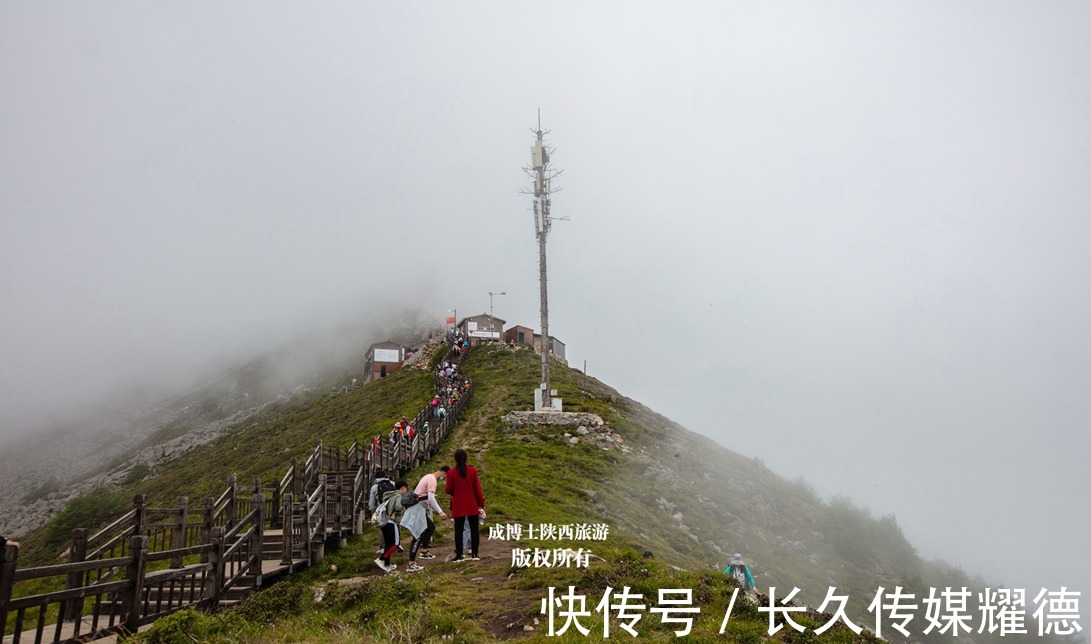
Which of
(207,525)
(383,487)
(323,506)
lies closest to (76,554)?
(207,525)

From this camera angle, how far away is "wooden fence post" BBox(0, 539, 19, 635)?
6.14 metres

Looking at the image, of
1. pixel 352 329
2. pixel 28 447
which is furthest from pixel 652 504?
pixel 28 447

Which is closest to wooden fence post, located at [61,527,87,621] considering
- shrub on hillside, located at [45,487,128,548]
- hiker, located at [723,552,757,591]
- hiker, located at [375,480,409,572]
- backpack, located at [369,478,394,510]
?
hiker, located at [375,480,409,572]

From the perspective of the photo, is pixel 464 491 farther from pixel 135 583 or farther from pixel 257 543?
pixel 135 583

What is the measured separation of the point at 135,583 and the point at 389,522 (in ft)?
16.9

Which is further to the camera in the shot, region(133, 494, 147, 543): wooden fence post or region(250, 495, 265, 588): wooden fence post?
region(250, 495, 265, 588): wooden fence post

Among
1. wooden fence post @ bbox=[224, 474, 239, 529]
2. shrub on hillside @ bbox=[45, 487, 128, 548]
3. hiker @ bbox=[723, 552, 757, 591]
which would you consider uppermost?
wooden fence post @ bbox=[224, 474, 239, 529]

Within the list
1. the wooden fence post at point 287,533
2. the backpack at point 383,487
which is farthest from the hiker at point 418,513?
the wooden fence post at point 287,533

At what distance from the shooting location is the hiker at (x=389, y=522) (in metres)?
12.9

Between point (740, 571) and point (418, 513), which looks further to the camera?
point (418, 513)

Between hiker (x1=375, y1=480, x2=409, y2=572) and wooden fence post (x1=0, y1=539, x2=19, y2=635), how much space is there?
707 centimetres

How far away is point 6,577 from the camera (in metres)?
6.20

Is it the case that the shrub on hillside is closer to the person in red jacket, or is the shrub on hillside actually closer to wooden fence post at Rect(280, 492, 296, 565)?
wooden fence post at Rect(280, 492, 296, 565)

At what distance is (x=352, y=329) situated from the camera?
119 m
